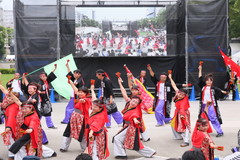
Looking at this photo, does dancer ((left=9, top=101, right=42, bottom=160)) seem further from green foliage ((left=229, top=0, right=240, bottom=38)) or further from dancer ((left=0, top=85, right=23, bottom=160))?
green foliage ((left=229, top=0, right=240, bottom=38))

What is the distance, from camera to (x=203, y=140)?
6316 mm

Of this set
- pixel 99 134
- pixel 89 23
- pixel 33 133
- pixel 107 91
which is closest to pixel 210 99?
pixel 107 91

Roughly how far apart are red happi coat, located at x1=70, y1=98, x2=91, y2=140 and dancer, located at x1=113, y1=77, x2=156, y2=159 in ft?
2.55

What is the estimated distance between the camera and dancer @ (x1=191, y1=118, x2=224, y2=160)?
6.21 metres

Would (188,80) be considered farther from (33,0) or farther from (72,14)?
(33,0)

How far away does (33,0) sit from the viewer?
59.4ft

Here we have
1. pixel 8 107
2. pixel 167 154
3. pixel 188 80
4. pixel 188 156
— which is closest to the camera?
pixel 188 156

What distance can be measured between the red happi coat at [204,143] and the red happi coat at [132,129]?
129 cm

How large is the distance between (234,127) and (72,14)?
34.1ft

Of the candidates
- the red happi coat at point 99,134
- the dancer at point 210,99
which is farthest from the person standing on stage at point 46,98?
the dancer at point 210,99

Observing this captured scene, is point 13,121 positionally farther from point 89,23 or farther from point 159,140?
point 89,23

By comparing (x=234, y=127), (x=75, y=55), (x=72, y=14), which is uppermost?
(x=72, y=14)

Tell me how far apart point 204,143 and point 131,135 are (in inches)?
64.3

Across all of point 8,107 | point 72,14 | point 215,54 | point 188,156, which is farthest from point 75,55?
point 188,156
